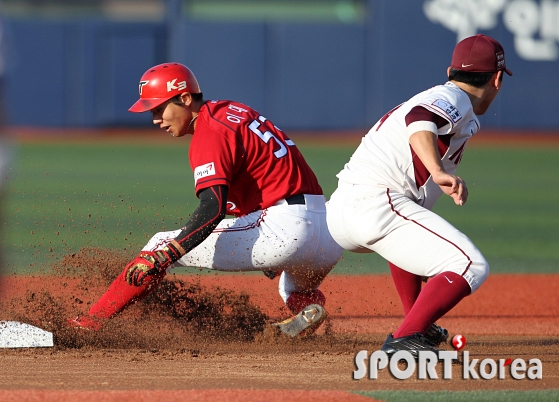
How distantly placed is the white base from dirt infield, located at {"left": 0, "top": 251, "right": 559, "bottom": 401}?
0.21 ft

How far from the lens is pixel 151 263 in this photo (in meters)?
4.03

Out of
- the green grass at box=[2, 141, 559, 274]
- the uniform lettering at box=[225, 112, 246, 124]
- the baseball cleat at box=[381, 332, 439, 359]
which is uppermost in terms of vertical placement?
the uniform lettering at box=[225, 112, 246, 124]

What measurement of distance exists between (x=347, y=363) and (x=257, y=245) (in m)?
0.76

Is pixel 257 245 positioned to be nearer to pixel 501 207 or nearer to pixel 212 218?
pixel 212 218

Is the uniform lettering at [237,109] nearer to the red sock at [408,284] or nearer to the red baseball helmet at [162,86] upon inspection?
the red baseball helmet at [162,86]

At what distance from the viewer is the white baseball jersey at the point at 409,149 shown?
3.62m

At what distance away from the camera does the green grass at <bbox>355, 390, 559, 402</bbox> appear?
3.20 m

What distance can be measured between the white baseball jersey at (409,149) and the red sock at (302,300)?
3.22 feet

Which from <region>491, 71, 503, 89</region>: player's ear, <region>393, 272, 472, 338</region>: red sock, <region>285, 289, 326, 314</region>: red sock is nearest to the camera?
<region>393, 272, 472, 338</region>: red sock

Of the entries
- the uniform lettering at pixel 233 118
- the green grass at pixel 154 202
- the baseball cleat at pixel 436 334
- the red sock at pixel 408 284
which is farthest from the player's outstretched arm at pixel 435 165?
the green grass at pixel 154 202

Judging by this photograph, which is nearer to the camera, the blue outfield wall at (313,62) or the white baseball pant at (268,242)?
the white baseball pant at (268,242)

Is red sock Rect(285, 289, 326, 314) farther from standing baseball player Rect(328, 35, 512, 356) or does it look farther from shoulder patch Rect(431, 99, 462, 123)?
shoulder patch Rect(431, 99, 462, 123)

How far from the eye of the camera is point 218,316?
4715 millimetres

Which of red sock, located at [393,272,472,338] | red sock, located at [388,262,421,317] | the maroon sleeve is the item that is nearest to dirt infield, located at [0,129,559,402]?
red sock, located at [393,272,472,338]
